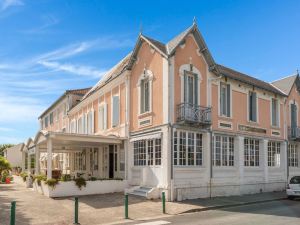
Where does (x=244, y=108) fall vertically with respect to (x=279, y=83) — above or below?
below

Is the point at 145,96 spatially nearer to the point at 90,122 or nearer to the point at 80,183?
the point at 80,183

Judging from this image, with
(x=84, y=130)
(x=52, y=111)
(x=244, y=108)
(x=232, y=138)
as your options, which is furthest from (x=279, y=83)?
(x=52, y=111)

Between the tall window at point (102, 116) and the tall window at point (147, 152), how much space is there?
469 centimetres

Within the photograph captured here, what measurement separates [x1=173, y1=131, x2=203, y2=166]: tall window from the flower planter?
168 inches

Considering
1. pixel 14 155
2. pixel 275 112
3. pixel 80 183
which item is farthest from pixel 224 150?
pixel 14 155

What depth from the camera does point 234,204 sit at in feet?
52.5

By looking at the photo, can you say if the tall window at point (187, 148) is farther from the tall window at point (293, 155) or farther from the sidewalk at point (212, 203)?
the tall window at point (293, 155)

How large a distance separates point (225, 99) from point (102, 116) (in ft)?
29.7

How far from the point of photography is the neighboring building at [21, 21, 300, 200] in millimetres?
17125

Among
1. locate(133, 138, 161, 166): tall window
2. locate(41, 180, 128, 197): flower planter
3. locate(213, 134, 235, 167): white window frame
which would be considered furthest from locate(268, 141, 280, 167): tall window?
locate(41, 180, 128, 197): flower planter

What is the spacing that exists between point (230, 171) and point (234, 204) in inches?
150

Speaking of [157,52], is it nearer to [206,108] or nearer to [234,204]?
[206,108]

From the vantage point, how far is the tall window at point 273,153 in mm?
23109

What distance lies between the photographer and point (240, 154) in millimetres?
20234
